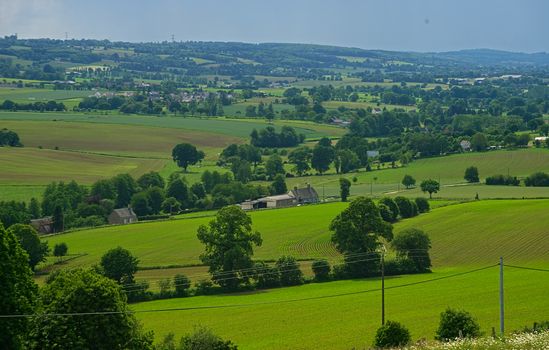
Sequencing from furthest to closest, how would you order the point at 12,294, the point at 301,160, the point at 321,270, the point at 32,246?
the point at 301,160
the point at 32,246
the point at 321,270
the point at 12,294

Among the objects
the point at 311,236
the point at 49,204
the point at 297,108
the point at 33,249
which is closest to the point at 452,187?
the point at 311,236

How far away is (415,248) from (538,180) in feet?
118

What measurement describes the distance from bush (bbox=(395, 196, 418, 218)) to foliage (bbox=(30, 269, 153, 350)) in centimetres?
3694

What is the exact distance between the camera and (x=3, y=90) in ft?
575

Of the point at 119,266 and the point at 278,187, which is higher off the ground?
the point at 119,266

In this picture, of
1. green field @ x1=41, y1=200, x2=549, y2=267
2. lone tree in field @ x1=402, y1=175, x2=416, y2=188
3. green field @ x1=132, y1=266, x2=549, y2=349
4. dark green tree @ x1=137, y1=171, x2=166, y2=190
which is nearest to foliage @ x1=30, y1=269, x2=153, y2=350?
green field @ x1=132, y1=266, x2=549, y2=349

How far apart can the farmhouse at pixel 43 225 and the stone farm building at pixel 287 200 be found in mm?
15821

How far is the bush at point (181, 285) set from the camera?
43469 millimetres

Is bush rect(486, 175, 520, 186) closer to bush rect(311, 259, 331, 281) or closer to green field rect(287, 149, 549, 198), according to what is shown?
green field rect(287, 149, 549, 198)

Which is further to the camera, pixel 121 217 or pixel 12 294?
pixel 121 217

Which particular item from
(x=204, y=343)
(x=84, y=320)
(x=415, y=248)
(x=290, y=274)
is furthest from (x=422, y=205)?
(x=84, y=320)

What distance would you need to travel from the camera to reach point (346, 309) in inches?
1489

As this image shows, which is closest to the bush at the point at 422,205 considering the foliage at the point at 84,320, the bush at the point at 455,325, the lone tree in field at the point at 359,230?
the lone tree in field at the point at 359,230

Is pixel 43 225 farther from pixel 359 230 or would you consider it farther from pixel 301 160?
pixel 301 160
